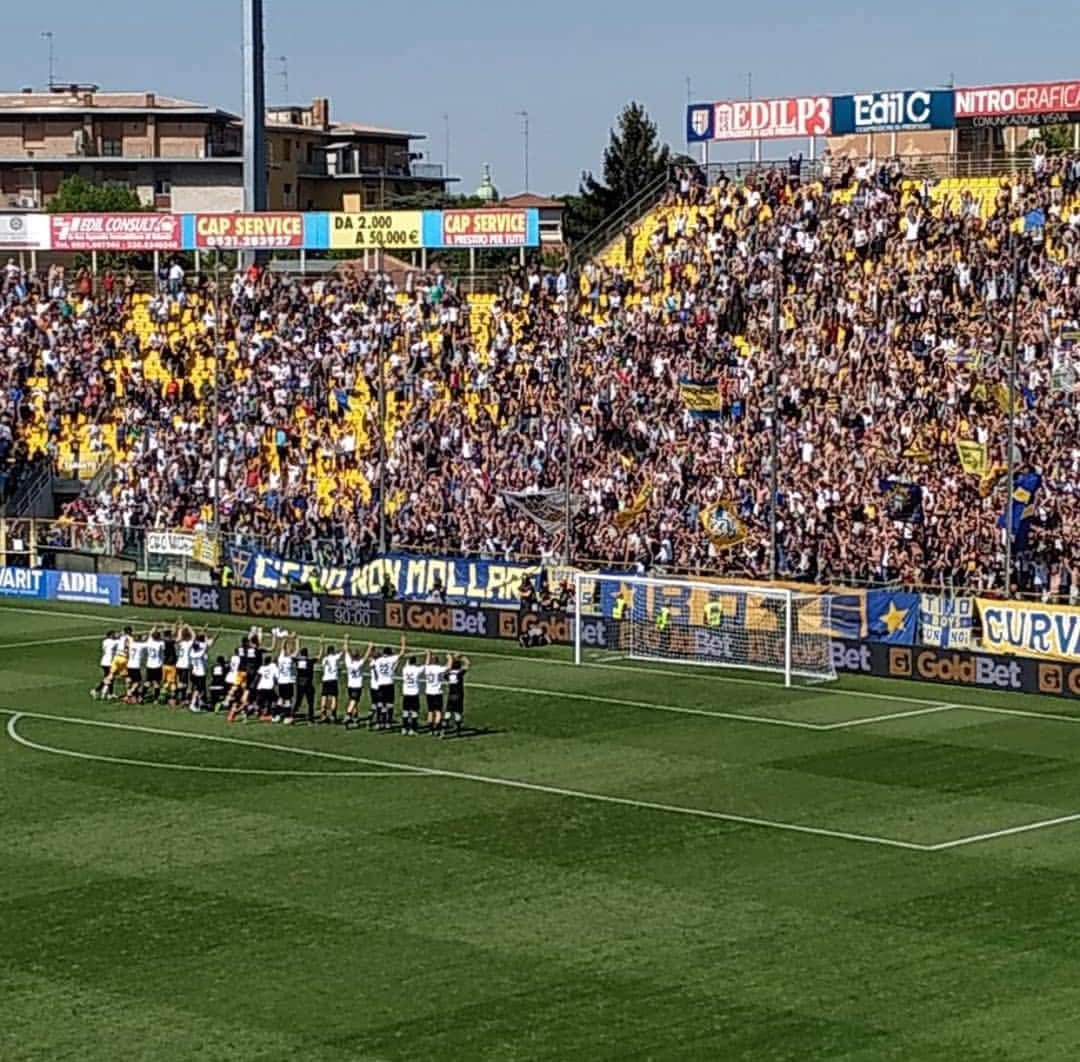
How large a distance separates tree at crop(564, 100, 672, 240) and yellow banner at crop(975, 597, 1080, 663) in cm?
7385

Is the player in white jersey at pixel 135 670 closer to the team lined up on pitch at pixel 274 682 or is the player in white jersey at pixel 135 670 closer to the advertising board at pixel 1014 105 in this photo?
the team lined up on pitch at pixel 274 682

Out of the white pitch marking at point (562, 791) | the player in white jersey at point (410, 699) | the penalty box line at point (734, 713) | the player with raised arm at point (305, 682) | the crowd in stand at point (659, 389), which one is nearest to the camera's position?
the white pitch marking at point (562, 791)

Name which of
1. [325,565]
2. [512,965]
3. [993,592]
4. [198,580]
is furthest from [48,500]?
[512,965]

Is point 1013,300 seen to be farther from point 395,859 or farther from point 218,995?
point 218,995

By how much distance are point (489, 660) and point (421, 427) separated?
14324mm

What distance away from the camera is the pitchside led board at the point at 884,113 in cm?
6216

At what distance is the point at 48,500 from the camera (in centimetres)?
6825

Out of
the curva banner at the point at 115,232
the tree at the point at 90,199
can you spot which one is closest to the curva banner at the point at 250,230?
the curva banner at the point at 115,232

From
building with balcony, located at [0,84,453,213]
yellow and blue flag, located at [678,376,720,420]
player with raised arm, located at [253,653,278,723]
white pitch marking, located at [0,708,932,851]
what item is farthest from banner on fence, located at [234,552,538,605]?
building with balcony, located at [0,84,453,213]

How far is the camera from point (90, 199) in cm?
11831

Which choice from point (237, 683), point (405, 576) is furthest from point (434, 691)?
point (405, 576)

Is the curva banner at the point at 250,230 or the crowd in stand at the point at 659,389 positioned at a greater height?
the curva banner at the point at 250,230

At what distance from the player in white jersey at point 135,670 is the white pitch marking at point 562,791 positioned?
1.89 meters

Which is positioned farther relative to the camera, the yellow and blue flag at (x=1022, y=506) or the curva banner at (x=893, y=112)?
the curva banner at (x=893, y=112)
